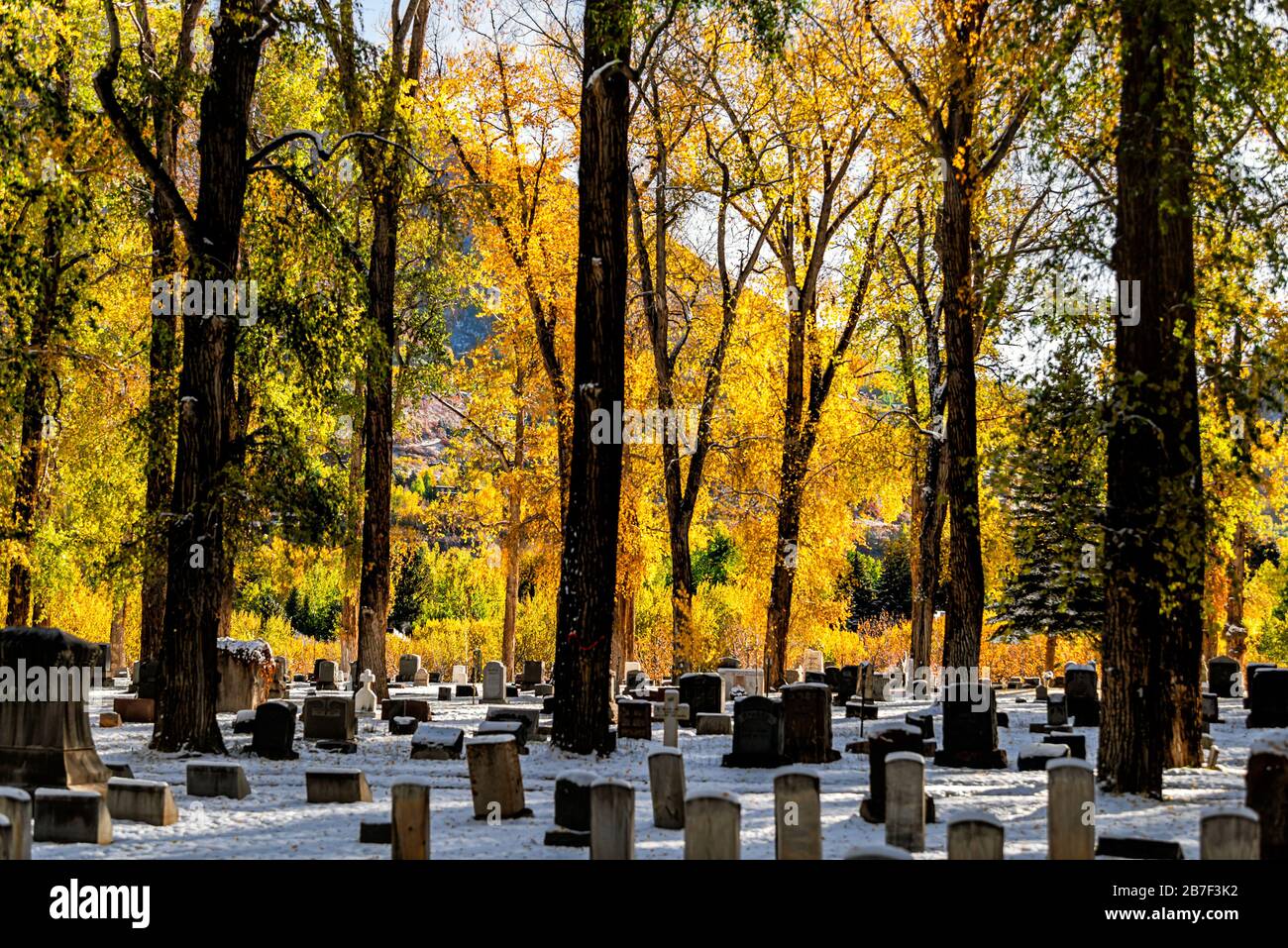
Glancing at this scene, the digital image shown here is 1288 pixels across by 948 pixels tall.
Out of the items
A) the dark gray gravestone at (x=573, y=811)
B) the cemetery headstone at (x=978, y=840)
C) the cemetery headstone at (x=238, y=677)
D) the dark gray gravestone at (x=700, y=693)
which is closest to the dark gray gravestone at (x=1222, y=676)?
the dark gray gravestone at (x=700, y=693)

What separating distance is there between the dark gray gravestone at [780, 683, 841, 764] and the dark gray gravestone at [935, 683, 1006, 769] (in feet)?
5.23

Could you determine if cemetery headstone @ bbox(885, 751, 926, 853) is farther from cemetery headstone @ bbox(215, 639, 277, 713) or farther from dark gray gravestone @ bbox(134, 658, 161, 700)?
dark gray gravestone @ bbox(134, 658, 161, 700)

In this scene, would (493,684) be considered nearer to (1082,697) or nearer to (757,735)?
(1082,697)

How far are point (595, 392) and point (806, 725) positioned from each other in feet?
17.1

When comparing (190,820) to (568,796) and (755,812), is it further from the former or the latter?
(755,812)

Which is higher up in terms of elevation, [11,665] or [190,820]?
[11,665]

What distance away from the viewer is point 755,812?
1252 centimetres

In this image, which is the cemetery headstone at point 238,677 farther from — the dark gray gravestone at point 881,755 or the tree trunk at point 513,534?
the dark gray gravestone at point 881,755

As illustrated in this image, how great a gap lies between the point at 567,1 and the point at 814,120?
6.35m

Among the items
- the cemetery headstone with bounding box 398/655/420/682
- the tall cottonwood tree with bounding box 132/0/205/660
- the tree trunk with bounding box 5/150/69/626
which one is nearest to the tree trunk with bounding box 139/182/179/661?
the tall cottonwood tree with bounding box 132/0/205/660

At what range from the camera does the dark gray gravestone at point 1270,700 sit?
21812mm

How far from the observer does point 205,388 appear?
1606cm

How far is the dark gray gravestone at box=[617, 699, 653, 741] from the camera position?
19.7 meters
